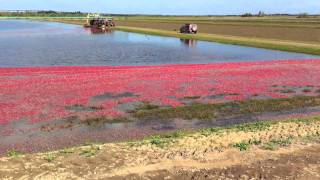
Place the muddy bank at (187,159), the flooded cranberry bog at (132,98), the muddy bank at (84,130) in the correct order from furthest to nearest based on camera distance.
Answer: the flooded cranberry bog at (132,98)
the muddy bank at (84,130)
the muddy bank at (187,159)

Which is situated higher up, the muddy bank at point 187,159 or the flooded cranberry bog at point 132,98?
the muddy bank at point 187,159

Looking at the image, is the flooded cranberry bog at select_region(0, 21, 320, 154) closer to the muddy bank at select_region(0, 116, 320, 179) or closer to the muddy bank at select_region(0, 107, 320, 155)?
the muddy bank at select_region(0, 107, 320, 155)

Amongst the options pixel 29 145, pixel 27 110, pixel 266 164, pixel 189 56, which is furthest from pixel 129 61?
pixel 266 164

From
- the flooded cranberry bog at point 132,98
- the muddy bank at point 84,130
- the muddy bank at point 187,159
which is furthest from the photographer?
the flooded cranberry bog at point 132,98

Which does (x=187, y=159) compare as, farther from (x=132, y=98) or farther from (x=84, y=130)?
(x=132, y=98)

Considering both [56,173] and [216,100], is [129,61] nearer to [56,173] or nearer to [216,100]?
[216,100]

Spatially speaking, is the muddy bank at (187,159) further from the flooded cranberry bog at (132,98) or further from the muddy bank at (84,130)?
the flooded cranberry bog at (132,98)

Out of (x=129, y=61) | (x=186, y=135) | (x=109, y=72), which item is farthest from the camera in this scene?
(x=129, y=61)

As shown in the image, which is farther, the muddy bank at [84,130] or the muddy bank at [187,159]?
the muddy bank at [84,130]

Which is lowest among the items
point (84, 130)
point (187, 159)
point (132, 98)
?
point (84, 130)

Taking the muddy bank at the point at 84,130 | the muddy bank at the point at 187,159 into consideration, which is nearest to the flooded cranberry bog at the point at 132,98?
the muddy bank at the point at 84,130

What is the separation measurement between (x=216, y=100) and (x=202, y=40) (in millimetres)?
51494

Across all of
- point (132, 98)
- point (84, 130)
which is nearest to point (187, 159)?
point (84, 130)

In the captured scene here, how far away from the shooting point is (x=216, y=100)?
24.3 meters
